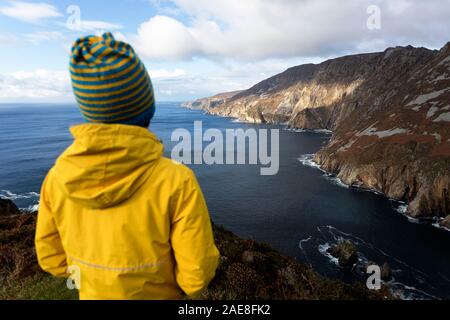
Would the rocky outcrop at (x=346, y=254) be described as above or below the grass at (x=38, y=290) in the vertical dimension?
below

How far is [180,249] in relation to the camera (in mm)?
2389

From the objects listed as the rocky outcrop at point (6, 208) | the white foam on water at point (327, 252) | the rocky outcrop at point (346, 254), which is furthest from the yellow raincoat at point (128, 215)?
the white foam on water at point (327, 252)

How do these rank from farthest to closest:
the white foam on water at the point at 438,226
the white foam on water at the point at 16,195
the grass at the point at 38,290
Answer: the white foam on water at the point at 16,195 → the white foam on water at the point at 438,226 → the grass at the point at 38,290

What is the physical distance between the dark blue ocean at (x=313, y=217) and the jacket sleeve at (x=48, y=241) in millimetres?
34032

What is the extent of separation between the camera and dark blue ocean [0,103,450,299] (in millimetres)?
34188

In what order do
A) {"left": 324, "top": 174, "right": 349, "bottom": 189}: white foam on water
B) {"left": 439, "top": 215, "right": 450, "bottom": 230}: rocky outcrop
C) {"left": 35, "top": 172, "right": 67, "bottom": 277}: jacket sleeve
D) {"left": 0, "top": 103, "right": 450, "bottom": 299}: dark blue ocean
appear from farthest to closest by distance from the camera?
{"left": 324, "top": 174, "right": 349, "bottom": 189}: white foam on water < {"left": 439, "top": 215, "right": 450, "bottom": 230}: rocky outcrop < {"left": 0, "top": 103, "right": 450, "bottom": 299}: dark blue ocean < {"left": 35, "top": 172, "right": 67, "bottom": 277}: jacket sleeve

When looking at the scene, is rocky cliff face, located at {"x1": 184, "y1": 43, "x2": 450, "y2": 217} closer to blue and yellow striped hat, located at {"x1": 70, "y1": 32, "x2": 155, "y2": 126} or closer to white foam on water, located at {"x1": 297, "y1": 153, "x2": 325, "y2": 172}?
white foam on water, located at {"x1": 297, "y1": 153, "x2": 325, "y2": 172}

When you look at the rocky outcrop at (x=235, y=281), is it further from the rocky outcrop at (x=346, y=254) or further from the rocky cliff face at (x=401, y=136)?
the rocky cliff face at (x=401, y=136)

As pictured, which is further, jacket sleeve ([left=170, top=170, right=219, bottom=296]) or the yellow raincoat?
jacket sleeve ([left=170, top=170, right=219, bottom=296])

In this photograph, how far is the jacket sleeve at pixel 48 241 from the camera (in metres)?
2.69

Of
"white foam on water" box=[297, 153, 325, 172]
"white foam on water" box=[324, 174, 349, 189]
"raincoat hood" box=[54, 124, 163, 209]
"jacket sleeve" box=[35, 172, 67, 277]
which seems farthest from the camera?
"white foam on water" box=[297, 153, 325, 172]

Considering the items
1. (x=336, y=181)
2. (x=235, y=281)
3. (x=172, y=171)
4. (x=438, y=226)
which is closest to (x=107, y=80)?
(x=172, y=171)

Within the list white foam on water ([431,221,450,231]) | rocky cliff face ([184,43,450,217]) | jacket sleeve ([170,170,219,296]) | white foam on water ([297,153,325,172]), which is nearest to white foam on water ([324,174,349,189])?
rocky cliff face ([184,43,450,217])
